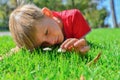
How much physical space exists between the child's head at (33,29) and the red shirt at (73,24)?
60 centimetres

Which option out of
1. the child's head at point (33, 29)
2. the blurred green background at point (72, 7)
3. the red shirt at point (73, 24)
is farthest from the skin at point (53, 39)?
the blurred green background at point (72, 7)

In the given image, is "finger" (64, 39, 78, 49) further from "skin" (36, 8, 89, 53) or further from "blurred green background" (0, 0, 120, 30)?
"blurred green background" (0, 0, 120, 30)

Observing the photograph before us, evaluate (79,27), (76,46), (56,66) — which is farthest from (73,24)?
(56,66)

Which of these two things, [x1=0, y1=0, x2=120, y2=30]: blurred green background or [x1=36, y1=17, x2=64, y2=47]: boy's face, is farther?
[x1=0, y1=0, x2=120, y2=30]: blurred green background

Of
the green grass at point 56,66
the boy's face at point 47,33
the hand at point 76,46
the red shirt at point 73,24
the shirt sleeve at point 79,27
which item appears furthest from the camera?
the shirt sleeve at point 79,27

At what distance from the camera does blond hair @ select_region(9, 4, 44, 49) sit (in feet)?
10.5

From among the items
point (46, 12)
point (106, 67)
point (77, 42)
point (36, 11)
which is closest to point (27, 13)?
point (36, 11)

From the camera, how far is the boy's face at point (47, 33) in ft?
10.4

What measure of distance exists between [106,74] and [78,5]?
46563 millimetres

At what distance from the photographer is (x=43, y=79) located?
1986 mm

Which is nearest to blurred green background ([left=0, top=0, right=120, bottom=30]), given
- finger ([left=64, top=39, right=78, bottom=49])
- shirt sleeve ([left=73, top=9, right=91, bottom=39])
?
shirt sleeve ([left=73, top=9, right=91, bottom=39])

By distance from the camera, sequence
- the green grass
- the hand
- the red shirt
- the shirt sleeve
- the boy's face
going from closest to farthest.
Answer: the green grass → the hand → the boy's face → the red shirt → the shirt sleeve

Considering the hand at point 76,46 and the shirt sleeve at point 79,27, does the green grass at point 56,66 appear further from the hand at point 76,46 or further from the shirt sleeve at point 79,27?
the shirt sleeve at point 79,27

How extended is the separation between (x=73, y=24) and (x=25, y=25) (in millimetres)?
1154
